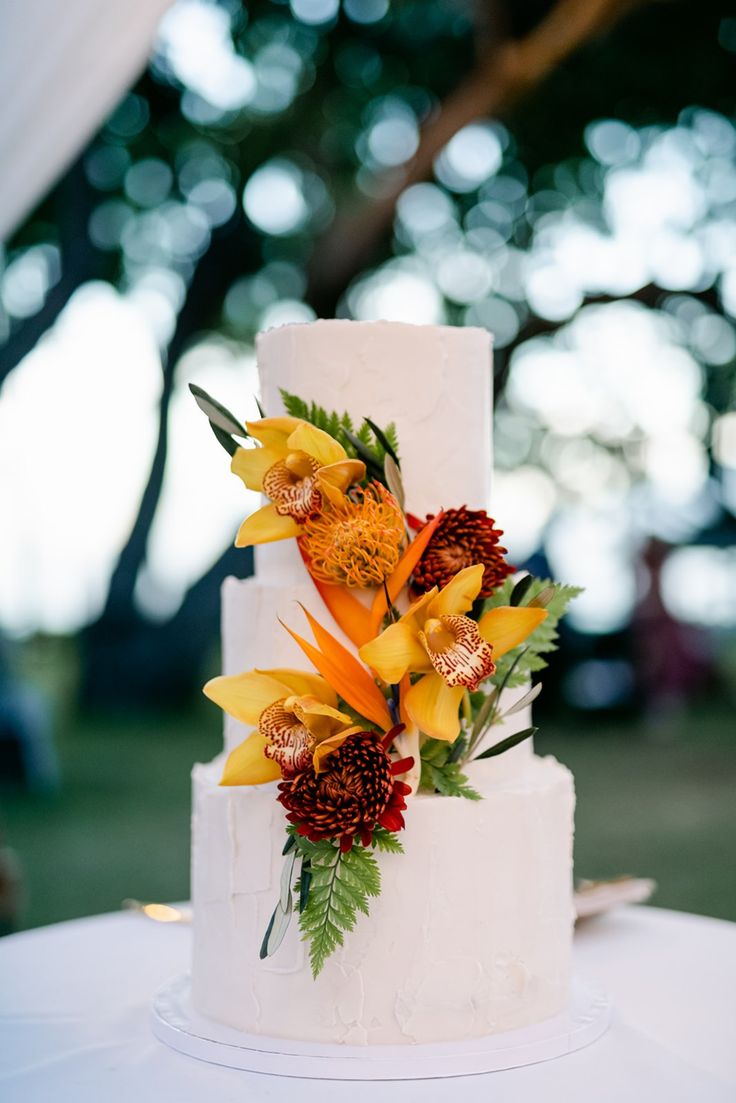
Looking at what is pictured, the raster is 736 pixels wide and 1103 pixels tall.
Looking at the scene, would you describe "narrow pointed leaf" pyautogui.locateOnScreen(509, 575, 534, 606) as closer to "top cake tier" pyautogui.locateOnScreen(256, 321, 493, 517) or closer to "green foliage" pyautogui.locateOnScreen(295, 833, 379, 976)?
"top cake tier" pyautogui.locateOnScreen(256, 321, 493, 517)

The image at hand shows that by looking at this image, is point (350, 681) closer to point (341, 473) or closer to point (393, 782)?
point (393, 782)

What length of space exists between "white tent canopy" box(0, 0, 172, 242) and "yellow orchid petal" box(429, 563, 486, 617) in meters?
1.88

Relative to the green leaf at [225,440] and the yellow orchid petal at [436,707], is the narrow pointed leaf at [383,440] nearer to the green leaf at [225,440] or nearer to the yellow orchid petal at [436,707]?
the green leaf at [225,440]

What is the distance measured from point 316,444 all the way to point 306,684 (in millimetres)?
271

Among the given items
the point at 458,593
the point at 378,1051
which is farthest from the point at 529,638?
the point at 378,1051

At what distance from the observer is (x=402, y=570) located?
1.37 metres

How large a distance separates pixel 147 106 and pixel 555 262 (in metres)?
2.16

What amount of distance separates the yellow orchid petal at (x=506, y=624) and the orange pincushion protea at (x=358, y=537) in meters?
0.13

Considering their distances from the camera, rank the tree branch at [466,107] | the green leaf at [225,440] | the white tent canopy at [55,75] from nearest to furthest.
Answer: the green leaf at [225,440] < the white tent canopy at [55,75] < the tree branch at [466,107]

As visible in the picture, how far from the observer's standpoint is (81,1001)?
1546 mm

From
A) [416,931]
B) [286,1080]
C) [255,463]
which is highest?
[255,463]

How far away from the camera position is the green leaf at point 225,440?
1.44m

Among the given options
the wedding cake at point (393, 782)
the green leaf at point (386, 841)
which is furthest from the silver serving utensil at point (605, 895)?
the green leaf at point (386, 841)

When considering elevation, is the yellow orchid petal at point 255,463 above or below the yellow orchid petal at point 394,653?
above
